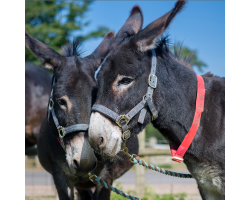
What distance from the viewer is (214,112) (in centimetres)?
241

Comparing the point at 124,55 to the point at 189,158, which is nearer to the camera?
the point at 124,55

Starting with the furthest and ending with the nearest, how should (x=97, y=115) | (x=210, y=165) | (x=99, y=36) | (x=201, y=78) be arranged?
(x=99, y=36) → (x=201, y=78) → (x=210, y=165) → (x=97, y=115)

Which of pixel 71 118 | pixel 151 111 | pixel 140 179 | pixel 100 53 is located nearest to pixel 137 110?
pixel 151 111

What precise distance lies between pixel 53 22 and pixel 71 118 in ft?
44.7

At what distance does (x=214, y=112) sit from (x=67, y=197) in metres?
1.83

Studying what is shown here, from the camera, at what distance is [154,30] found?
6.77 ft

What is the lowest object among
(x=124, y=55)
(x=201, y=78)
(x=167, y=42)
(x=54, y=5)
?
(x=201, y=78)

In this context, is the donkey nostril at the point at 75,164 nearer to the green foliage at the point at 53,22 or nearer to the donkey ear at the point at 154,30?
the donkey ear at the point at 154,30

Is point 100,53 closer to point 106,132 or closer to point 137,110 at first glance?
point 137,110

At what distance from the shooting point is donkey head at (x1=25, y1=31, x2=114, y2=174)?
2383 mm

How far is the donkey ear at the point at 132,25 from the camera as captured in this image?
2.38 meters

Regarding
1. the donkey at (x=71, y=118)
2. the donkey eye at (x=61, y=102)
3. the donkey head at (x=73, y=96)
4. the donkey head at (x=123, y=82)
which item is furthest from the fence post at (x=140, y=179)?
the donkey head at (x=123, y=82)
